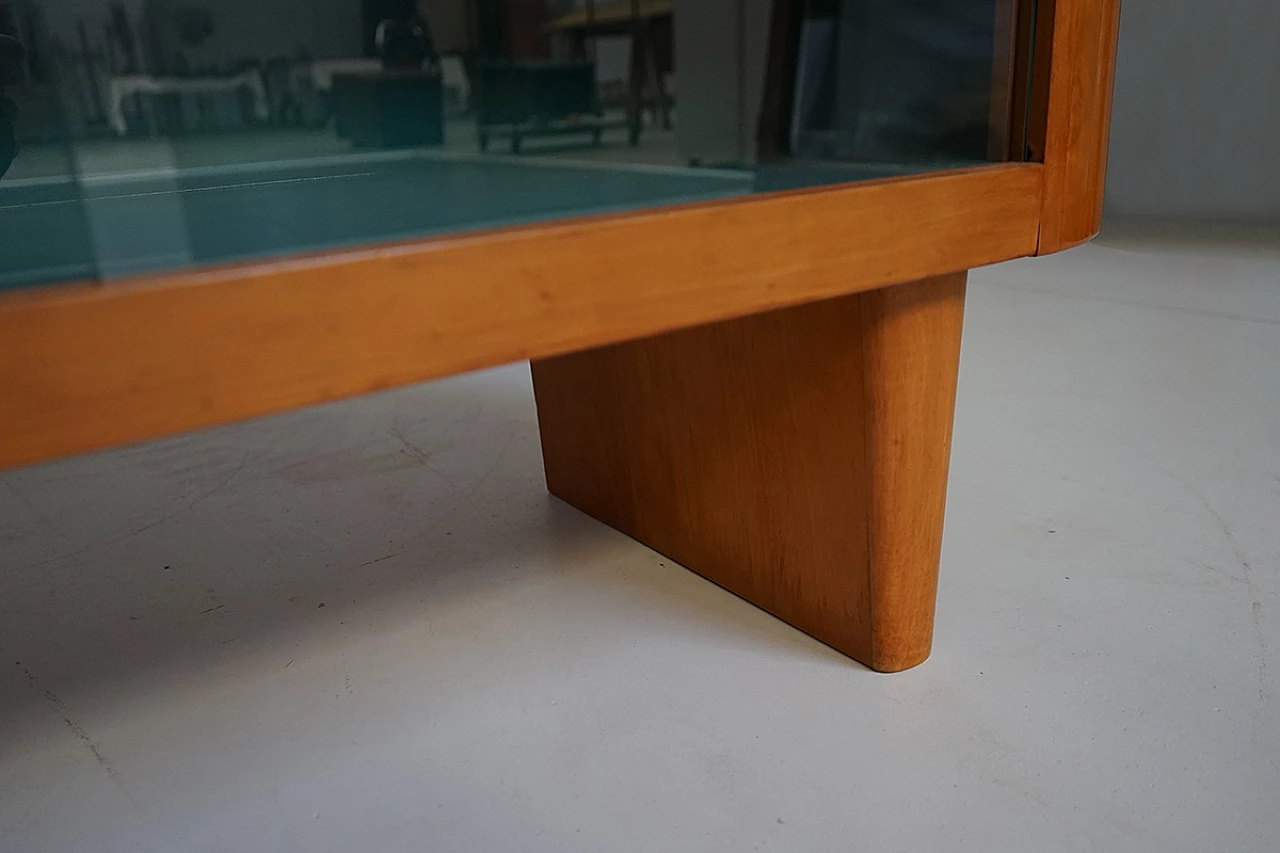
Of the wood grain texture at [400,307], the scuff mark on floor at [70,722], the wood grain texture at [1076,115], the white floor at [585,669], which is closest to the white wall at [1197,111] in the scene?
the white floor at [585,669]

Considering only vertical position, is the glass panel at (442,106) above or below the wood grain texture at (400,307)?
above

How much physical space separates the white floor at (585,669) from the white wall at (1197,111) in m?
1.76

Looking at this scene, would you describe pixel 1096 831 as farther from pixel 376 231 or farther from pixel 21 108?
pixel 21 108

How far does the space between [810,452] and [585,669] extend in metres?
0.23

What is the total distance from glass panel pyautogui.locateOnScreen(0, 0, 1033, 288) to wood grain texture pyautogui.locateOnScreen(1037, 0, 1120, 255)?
21 mm

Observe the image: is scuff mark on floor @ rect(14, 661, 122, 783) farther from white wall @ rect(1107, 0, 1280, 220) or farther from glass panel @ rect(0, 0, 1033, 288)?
white wall @ rect(1107, 0, 1280, 220)

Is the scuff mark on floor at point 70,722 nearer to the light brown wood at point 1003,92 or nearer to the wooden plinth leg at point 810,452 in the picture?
the wooden plinth leg at point 810,452

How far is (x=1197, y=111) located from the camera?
2.67m

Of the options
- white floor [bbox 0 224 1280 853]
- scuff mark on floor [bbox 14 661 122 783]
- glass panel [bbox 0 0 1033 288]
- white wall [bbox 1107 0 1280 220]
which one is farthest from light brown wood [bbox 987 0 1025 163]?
white wall [bbox 1107 0 1280 220]

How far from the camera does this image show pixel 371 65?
595mm

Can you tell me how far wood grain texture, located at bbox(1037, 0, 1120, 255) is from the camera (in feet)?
1.96

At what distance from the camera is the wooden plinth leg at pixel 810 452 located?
26.5 inches

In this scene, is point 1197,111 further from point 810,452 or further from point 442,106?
point 442,106

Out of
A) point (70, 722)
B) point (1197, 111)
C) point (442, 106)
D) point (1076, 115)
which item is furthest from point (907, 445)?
point (1197, 111)
